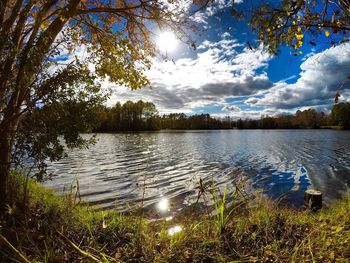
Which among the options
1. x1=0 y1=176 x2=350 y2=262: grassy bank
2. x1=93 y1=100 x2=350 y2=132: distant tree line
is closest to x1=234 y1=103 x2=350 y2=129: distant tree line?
x1=93 y1=100 x2=350 y2=132: distant tree line

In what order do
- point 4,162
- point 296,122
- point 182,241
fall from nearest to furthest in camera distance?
point 182,241, point 4,162, point 296,122

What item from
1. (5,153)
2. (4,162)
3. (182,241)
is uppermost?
(5,153)

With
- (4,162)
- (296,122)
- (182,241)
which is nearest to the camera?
→ (182,241)

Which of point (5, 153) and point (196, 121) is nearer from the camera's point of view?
point (5, 153)

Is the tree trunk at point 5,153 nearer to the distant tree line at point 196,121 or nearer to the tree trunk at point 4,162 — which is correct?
the tree trunk at point 4,162

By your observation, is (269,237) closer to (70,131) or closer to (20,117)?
(70,131)

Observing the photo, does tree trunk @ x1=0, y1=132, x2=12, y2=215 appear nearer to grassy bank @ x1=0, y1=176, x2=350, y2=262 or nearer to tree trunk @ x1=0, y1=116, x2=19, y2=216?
tree trunk @ x1=0, y1=116, x2=19, y2=216

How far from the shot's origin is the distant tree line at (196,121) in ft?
327

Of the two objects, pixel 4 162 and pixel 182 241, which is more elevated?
pixel 4 162

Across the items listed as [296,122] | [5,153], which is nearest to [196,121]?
[296,122]

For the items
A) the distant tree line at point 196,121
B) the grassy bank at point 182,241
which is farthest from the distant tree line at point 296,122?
the grassy bank at point 182,241

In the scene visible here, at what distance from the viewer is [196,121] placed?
15288 cm

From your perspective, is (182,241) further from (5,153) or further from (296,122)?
(296,122)

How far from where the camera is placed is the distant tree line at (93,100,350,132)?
9956 centimetres
